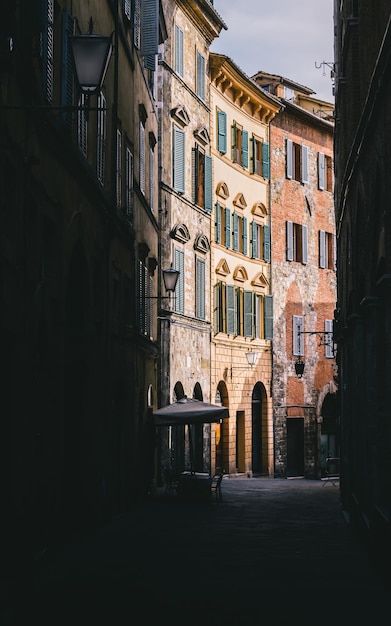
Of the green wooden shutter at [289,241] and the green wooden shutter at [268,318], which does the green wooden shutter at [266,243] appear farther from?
the green wooden shutter at [268,318]

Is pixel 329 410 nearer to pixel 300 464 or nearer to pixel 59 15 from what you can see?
pixel 300 464

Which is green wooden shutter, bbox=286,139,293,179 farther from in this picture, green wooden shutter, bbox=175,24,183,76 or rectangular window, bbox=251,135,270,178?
green wooden shutter, bbox=175,24,183,76

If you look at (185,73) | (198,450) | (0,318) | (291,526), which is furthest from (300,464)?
(0,318)

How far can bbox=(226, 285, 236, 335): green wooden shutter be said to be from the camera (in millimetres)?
40531

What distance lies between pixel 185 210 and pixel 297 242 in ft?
39.9

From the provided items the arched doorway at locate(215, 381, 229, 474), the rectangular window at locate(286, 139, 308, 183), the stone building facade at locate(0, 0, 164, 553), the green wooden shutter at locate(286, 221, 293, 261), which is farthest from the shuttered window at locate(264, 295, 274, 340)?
the stone building facade at locate(0, 0, 164, 553)

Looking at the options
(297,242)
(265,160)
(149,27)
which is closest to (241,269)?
(265,160)

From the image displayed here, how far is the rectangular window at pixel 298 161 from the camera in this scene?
1859 inches

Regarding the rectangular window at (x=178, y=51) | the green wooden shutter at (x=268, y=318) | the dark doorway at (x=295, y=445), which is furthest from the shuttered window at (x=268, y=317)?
the rectangular window at (x=178, y=51)

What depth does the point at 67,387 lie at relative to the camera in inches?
703

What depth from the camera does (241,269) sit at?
4238 cm

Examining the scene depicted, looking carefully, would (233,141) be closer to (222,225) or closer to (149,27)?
(222,225)

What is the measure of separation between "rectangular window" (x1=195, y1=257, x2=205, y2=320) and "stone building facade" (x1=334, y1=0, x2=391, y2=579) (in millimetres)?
15696

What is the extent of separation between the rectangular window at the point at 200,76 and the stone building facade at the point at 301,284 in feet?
25.0
